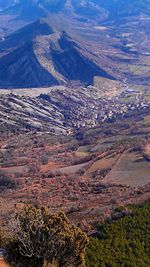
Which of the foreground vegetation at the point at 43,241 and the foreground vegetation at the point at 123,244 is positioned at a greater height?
the foreground vegetation at the point at 43,241

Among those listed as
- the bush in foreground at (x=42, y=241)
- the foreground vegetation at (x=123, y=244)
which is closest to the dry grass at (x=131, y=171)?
the foreground vegetation at (x=123, y=244)

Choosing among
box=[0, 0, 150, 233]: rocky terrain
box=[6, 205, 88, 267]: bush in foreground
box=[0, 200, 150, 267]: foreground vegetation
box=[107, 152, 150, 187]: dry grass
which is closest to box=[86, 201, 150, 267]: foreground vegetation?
box=[0, 0, 150, 233]: rocky terrain

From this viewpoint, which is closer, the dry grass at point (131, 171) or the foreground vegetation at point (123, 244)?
the foreground vegetation at point (123, 244)

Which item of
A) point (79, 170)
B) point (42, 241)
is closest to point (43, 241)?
point (42, 241)

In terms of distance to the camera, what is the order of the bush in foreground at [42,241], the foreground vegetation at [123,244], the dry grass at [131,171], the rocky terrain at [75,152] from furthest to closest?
the dry grass at [131,171] < the rocky terrain at [75,152] < the foreground vegetation at [123,244] < the bush in foreground at [42,241]

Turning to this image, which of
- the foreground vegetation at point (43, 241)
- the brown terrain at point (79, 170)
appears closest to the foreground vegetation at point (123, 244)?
the brown terrain at point (79, 170)

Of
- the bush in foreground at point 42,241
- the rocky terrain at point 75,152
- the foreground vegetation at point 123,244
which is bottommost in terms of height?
the rocky terrain at point 75,152

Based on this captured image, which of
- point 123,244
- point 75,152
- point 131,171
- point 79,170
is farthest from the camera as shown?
point 75,152

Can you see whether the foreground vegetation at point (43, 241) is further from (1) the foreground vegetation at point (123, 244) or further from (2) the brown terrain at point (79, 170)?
(2) the brown terrain at point (79, 170)

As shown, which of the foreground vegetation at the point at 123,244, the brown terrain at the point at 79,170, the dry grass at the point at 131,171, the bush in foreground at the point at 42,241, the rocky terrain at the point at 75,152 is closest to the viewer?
the bush in foreground at the point at 42,241

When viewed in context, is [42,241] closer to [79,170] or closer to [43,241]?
[43,241]
